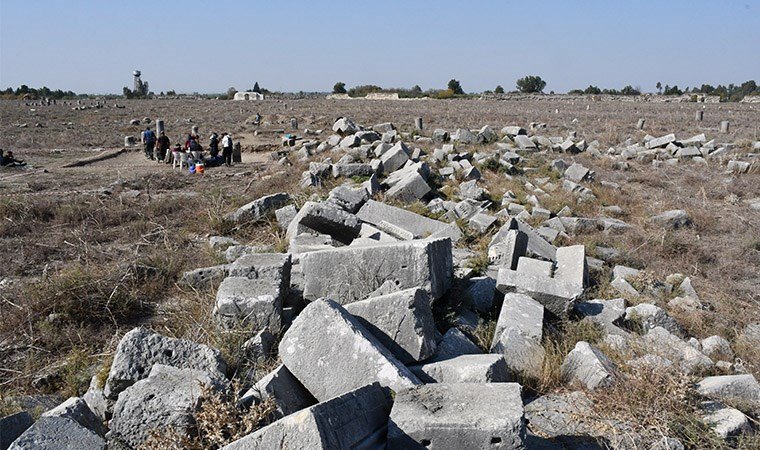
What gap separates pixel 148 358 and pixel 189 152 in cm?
1406

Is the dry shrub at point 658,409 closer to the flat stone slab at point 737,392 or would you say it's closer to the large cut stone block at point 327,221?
the flat stone slab at point 737,392

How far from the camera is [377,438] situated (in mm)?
3375

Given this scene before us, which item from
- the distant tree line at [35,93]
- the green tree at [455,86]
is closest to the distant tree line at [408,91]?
the green tree at [455,86]

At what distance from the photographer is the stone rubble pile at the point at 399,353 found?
3.30 m

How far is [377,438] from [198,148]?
15.7m

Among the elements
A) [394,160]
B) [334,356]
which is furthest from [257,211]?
[334,356]

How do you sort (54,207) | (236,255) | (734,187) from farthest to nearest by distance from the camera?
1. (734,187)
2. (54,207)
3. (236,255)

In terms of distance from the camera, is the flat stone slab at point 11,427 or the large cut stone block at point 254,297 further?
the large cut stone block at point 254,297

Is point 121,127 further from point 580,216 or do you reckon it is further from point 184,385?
point 184,385

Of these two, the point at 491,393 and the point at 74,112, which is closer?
the point at 491,393

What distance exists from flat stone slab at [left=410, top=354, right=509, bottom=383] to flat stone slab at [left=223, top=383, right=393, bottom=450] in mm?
589

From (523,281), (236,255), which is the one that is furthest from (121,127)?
(523,281)

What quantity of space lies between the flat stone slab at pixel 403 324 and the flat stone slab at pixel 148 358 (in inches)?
44.1

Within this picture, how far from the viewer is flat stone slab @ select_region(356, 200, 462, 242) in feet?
27.7
